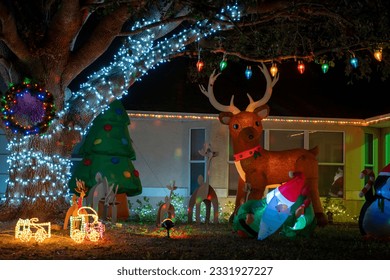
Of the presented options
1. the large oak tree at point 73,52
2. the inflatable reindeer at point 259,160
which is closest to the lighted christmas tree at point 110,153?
the large oak tree at point 73,52

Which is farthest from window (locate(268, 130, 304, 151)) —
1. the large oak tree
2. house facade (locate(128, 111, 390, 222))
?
the large oak tree

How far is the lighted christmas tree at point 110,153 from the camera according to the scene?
15461 millimetres

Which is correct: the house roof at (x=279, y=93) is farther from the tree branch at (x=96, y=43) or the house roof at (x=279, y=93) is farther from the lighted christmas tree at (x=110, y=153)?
the tree branch at (x=96, y=43)

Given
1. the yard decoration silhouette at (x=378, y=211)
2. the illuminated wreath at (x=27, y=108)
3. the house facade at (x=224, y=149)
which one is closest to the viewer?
the yard decoration silhouette at (x=378, y=211)

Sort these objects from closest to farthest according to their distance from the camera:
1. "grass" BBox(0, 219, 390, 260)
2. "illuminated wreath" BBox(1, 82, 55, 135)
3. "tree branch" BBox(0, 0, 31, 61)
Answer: "grass" BBox(0, 219, 390, 260) → "tree branch" BBox(0, 0, 31, 61) → "illuminated wreath" BBox(1, 82, 55, 135)

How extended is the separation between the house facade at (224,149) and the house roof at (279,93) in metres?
0.23

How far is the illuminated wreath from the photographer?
12.8m

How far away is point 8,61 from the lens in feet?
43.9

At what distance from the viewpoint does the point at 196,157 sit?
17734 mm

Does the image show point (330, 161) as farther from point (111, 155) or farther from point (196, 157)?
point (111, 155)

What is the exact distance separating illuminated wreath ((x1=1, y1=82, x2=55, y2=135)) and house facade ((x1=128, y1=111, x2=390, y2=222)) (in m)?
4.14

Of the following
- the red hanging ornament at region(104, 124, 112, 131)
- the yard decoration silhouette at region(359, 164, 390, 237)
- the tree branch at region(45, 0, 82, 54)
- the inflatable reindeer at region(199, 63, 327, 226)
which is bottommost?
the yard decoration silhouette at region(359, 164, 390, 237)

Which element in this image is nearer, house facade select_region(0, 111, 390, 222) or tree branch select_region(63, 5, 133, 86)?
tree branch select_region(63, 5, 133, 86)

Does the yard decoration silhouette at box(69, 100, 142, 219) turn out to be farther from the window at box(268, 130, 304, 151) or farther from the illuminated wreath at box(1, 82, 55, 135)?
the window at box(268, 130, 304, 151)
